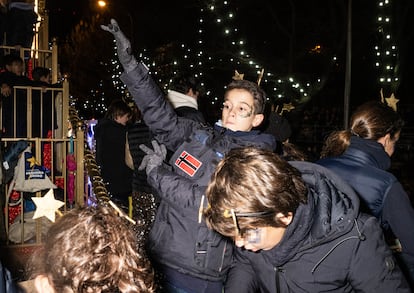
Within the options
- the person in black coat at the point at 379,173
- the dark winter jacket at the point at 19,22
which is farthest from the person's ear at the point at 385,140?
the dark winter jacket at the point at 19,22

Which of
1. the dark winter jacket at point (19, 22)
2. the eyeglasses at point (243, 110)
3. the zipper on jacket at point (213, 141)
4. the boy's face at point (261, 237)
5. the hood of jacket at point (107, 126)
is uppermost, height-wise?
the dark winter jacket at point (19, 22)

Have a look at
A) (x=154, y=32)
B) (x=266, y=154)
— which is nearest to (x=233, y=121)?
(x=266, y=154)

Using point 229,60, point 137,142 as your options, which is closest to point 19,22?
point 137,142

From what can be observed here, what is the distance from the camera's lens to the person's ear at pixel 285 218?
1.96 meters

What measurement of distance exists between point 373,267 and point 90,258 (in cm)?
130

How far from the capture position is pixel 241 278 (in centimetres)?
266

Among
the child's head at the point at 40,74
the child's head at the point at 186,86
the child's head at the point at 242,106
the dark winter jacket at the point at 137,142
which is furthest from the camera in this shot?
the child's head at the point at 40,74

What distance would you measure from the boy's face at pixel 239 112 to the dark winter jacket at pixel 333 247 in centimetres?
96

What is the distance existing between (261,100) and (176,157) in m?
0.83

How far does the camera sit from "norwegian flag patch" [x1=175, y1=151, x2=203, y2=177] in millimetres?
2693

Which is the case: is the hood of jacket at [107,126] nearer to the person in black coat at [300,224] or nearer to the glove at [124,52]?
the glove at [124,52]

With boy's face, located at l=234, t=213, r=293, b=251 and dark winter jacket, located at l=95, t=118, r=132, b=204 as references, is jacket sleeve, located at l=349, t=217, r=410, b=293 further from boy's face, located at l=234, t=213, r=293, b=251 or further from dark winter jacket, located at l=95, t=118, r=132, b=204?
dark winter jacket, located at l=95, t=118, r=132, b=204

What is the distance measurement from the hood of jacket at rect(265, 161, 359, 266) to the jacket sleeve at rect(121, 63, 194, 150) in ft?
3.57

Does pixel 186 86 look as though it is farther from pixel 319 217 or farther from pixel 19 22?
pixel 19 22
